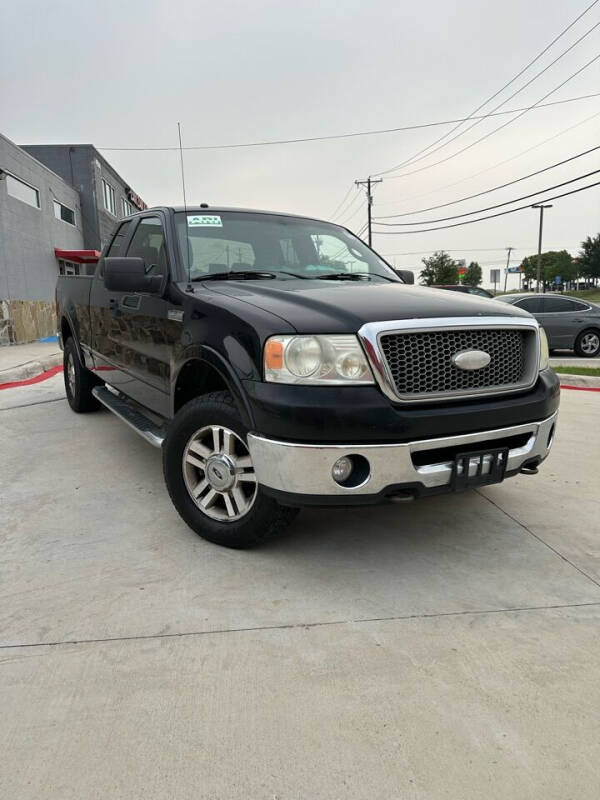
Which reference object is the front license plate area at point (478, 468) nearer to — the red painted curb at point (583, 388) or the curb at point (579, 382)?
the red painted curb at point (583, 388)

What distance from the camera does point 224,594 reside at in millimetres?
2596

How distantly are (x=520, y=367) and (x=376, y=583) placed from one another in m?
1.32

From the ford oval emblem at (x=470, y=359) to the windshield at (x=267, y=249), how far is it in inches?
50.4

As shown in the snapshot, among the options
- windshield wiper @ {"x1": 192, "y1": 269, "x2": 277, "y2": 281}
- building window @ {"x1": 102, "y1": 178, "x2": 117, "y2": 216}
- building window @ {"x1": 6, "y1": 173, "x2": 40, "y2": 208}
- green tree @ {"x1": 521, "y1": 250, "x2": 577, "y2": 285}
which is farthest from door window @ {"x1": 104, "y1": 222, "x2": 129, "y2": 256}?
green tree @ {"x1": 521, "y1": 250, "x2": 577, "y2": 285}

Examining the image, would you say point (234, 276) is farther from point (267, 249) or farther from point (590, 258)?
point (590, 258)

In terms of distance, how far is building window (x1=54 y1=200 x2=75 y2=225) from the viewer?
26466 mm

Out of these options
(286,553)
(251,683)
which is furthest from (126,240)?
(251,683)

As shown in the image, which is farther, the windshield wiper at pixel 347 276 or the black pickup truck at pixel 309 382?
the windshield wiper at pixel 347 276

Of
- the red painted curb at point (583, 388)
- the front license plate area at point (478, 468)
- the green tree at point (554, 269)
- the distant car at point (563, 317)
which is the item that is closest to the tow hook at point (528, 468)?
the front license plate area at point (478, 468)

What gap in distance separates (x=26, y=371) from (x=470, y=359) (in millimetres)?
8376

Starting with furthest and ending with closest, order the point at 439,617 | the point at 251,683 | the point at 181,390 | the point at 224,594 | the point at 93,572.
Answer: the point at 181,390 < the point at 93,572 < the point at 224,594 < the point at 439,617 < the point at 251,683

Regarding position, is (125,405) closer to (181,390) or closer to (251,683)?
(181,390)

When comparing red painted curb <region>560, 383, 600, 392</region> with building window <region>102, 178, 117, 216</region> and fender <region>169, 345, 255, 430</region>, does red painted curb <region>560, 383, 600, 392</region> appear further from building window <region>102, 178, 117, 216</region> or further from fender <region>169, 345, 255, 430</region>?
building window <region>102, 178, 117, 216</region>

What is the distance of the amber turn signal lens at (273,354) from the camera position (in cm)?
253
